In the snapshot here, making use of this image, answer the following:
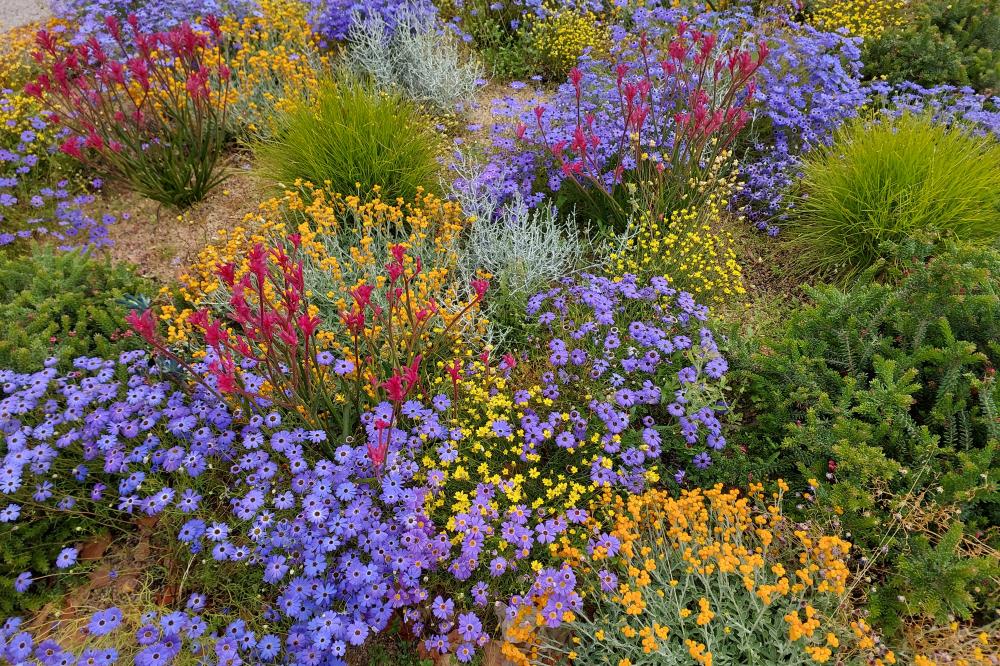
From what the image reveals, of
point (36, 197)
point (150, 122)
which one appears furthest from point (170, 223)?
point (150, 122)

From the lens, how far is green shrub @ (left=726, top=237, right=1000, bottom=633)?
2.39 metres

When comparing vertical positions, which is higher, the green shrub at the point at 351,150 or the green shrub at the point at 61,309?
the green shrub at the point at 351,150

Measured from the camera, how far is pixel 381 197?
4.62 meters

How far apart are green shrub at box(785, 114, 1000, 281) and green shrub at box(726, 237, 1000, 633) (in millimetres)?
937

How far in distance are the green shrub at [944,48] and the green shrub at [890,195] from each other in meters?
1.90

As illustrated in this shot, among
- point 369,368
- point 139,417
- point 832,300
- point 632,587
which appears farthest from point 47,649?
point 832,300

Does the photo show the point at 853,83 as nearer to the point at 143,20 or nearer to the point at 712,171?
the point at 712,171

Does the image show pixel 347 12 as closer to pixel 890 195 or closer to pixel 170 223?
pixel 170 223

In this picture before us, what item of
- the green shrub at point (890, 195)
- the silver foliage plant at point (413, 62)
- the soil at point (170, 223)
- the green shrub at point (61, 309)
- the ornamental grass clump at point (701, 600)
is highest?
the silver foliage plant at point (413, 62)

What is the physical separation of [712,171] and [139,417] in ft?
14.1

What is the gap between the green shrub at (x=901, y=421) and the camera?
2.39 meters

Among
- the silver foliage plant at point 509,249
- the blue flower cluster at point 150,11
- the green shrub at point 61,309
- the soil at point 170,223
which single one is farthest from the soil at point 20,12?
the silver foliage plant at point 509,249

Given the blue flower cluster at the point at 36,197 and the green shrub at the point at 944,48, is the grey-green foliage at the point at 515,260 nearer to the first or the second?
the blue flower cluster at the point at 36,197

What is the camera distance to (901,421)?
2668 millimetres
